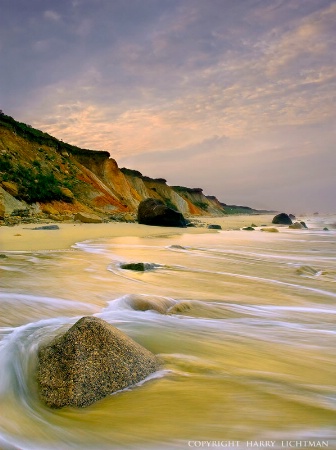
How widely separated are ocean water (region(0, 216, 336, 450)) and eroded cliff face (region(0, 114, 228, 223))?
1110 cm

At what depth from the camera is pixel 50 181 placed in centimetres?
2678

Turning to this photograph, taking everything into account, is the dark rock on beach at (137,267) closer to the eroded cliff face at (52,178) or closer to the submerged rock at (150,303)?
the submerged rock at (150,303)

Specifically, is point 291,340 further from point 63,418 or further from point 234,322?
point 63,418

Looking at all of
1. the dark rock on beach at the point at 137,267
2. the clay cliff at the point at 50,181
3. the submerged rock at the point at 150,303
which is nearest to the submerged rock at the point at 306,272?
the dark rock on beach at the point at 137,267

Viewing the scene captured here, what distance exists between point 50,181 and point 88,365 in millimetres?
26409

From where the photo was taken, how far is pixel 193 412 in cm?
188

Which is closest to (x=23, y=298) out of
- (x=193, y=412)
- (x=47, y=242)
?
(x=193, y=412)

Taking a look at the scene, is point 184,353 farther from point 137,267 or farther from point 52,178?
point 52,178

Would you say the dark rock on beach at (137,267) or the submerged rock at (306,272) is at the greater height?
the dark rock on beach at (137,267)

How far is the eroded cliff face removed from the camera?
21.6 metres

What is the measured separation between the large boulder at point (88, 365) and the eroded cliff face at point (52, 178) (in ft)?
43.9

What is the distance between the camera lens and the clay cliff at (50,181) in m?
20.5

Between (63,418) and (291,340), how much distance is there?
2222 millimetres

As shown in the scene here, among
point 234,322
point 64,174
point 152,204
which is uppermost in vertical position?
point 64,174
